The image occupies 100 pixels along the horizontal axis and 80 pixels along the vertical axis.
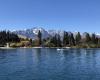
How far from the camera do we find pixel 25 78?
6931 centimetres

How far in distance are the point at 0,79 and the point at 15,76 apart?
592 cm

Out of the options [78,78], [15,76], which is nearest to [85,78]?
[78,78]

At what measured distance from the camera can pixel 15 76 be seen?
72.4 meters

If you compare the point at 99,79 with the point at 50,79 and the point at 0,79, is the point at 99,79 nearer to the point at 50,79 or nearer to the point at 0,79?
the point at 50,79

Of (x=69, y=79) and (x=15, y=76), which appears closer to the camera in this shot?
(x=69, y=79)

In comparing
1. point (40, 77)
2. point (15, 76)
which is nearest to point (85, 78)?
point (40, 77)

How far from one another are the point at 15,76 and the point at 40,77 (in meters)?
7.80

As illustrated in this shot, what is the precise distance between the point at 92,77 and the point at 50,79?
515 inches

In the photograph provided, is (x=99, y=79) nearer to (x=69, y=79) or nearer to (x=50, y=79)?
(x=69, y=79)

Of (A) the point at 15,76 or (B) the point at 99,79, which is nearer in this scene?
(B) the point at 99,79

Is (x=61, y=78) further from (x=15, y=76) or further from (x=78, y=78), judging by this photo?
(x=15, y=76)

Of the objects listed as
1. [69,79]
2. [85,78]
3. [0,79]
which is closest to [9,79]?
[0,79]

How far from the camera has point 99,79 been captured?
67.6 metres

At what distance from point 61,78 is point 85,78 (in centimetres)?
700
